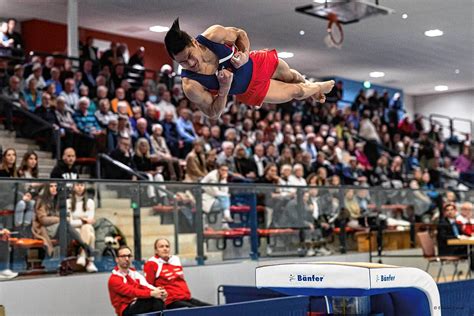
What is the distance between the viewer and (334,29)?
11.8 m

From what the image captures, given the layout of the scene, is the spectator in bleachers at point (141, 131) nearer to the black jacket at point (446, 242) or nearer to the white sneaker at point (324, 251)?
the white sneaker at point (324, 251)

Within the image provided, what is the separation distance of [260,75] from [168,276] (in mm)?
4169

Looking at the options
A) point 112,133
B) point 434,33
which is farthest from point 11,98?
point 434,33

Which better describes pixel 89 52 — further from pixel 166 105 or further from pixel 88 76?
pixel 166 105

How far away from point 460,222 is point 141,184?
5.92 m

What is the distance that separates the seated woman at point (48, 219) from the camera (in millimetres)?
9570

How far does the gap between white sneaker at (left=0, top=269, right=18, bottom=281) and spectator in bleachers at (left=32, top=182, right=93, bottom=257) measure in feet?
1.50

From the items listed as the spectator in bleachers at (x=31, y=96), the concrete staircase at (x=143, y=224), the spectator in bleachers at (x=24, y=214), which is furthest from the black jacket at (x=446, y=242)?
the spectator in bleachers at (x=24, y=214)

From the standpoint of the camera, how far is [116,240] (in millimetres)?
10266

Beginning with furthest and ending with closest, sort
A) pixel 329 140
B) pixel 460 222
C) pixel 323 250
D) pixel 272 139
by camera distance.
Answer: pixel 329 140, pixel 272 139, pixel 460 222, pixel 323 250

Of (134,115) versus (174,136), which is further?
(174,136)

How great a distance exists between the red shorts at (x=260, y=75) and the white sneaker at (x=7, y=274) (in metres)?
4.24

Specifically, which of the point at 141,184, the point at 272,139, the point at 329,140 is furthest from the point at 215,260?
the point at 329,140

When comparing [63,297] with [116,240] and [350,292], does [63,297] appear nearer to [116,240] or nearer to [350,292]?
[116,240]
